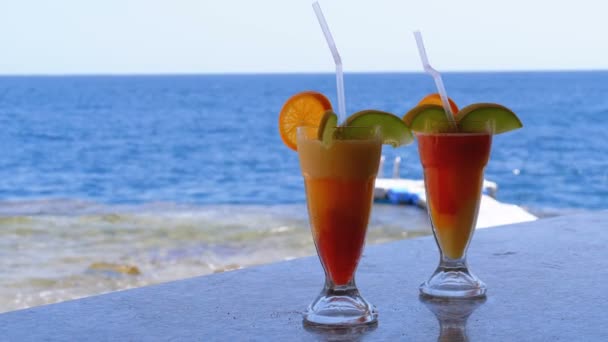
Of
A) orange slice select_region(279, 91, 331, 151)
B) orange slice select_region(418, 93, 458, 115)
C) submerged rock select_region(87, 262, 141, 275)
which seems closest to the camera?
orange slice select_region(279, 91, 331, 151)

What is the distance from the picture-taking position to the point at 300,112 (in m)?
1.04

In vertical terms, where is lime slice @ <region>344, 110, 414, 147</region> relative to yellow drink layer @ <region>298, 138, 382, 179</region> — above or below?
above

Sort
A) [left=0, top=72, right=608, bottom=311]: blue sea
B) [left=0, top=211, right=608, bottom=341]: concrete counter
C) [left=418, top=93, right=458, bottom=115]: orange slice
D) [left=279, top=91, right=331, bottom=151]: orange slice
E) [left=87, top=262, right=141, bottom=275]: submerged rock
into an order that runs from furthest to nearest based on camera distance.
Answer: [left=0, top=72, right=608, bottom=311]: blue sea < [left=87, top=262, right=141, bottom=275]: submerged rock < [left=418, top=93, right=458, bottom=115]: orange slice < [left=279, top=91, right=331, bottom=151]: orange slice < [left=0, top=211, right=608, bottom=341]: concrete counter

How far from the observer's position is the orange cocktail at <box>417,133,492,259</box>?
1075mm

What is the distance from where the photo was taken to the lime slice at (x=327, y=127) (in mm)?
938

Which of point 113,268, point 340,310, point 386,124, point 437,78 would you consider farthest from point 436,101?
point 113,268

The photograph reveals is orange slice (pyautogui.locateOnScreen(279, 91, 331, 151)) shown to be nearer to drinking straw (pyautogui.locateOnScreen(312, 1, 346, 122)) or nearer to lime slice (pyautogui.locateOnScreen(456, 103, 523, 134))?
drinking straw (pyautogui.locateOnScreen(312, 1, 346, 122))

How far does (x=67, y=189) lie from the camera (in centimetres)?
2022

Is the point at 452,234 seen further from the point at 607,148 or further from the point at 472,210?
the point at 607,148

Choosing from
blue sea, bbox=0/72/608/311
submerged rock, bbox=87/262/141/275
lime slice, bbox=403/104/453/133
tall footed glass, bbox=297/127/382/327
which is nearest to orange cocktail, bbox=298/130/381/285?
tall footed glass, bbox=297/127/382/327

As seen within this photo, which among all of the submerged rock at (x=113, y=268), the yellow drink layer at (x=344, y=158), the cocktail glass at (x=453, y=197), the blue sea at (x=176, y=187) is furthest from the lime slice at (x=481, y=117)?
the submerged rock at (x=113, y=268)

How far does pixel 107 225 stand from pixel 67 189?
6530 mm

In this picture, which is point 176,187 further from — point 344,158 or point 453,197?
point 344,158

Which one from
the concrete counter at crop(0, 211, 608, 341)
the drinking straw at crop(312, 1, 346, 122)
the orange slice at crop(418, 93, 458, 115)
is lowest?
the concrete counter at crop(0, 211, 608, 341)
